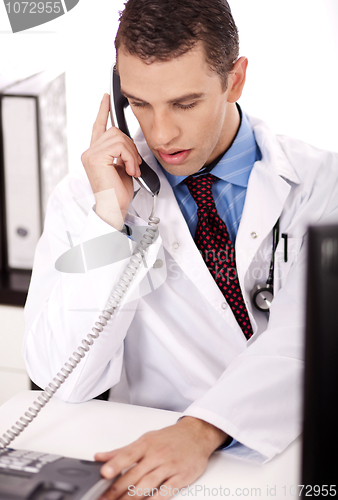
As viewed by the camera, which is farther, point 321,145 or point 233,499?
point 321,145

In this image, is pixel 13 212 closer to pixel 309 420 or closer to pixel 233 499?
pixel 233 499

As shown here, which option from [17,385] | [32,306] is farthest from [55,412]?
[17,385]

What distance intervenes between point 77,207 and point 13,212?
762mm

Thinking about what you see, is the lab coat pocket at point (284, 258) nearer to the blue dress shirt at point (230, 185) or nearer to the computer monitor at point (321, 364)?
the blue dress shirt at point (230, 185)

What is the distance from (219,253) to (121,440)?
52 cm

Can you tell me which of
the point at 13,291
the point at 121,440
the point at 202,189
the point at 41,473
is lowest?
the point at 13,291

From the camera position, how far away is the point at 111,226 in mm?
1060

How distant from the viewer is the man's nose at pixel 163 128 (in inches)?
39.8

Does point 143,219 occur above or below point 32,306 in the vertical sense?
above

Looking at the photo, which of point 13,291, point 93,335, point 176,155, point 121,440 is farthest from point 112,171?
point 13,291

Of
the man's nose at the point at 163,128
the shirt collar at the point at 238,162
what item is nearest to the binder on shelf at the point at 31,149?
the shirt collar at the point at 238,162

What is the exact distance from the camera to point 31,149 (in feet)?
5.93

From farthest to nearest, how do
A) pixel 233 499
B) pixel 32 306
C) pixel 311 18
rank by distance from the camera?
pixel 311 18, pixel 32 306, pixel 233 499

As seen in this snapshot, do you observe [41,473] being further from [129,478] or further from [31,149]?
[31,149]
